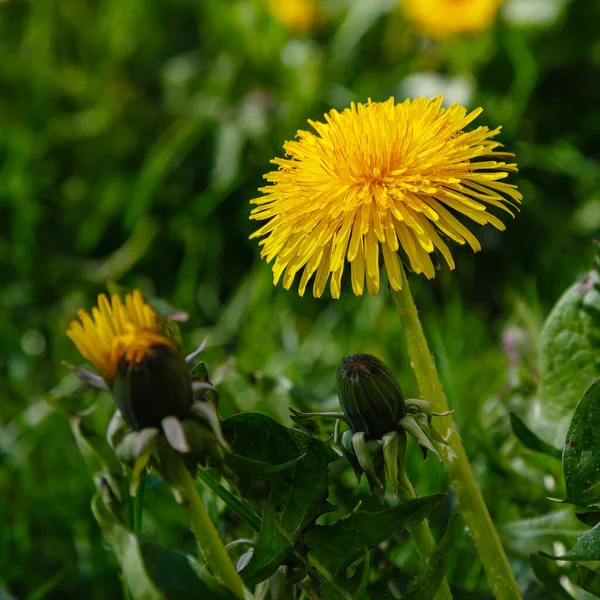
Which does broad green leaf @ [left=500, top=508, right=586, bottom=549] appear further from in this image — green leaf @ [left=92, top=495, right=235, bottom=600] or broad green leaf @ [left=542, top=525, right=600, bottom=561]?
green leaf @ [left=92, top=495, right=235, bottom=600]

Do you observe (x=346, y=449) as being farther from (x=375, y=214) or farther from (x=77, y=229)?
(x=77, y=229)

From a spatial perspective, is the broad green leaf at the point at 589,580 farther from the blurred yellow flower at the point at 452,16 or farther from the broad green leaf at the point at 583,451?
the blurred yellow flower at the point at 452,16

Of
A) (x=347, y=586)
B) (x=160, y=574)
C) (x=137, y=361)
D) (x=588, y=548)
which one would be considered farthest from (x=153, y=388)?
(x=588, y=548)

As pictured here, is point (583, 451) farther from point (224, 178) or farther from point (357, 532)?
point (224, 178)

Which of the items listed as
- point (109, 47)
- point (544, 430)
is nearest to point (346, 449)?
point (544, 430)

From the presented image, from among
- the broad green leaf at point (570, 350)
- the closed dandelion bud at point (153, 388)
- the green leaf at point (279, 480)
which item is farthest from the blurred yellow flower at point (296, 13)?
the closed dandelion bud at point (153, 388)

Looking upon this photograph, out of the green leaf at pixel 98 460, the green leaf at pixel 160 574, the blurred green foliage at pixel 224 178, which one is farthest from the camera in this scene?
the blurred green foliage at pixel 224 178

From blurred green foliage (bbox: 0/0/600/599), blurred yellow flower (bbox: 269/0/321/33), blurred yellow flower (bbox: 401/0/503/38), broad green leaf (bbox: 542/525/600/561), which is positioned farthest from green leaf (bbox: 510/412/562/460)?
blurred yellow flower (bbox: 269/0/321/33)
